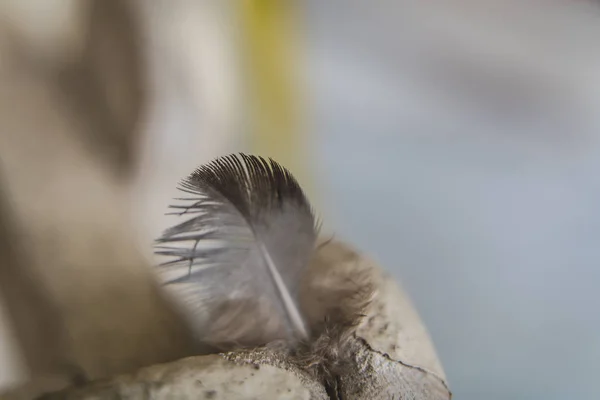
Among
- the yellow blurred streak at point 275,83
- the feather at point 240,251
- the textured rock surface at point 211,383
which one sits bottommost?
the textured rock surface at point 211,383

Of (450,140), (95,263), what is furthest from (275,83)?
(95,263)

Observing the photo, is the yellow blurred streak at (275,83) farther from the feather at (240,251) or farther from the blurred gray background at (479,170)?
the feather at (240,251)

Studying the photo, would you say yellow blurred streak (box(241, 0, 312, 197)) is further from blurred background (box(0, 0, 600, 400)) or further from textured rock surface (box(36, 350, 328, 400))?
textured rock surface (box(36, 350, 328, 400))

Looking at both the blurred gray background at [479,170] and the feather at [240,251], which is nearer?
the feather at [240,251]

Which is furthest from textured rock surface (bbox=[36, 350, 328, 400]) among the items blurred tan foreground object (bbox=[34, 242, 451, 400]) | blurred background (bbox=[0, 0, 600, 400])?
blurred background (bbox=[0, 0, 600, 400])

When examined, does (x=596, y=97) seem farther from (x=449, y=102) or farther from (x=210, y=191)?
(x=210, y=191)

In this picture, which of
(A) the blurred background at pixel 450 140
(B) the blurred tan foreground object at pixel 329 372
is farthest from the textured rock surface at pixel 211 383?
(A) the blurred background at pixel 450 140

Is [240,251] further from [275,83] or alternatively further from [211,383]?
[275,83]
